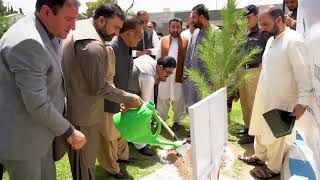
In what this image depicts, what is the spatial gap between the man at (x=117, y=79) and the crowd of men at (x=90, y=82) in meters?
0.01

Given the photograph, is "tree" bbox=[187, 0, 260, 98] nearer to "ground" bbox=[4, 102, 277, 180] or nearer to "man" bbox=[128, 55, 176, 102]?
"man" bbox=[128, 55, 176, 102]

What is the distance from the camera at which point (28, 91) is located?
2.11 metres

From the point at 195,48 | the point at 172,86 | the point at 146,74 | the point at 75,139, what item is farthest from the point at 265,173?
the point at 75,139

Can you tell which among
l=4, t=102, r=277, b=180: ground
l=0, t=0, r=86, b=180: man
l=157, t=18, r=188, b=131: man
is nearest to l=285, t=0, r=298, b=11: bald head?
l=157, t=18, r=188, b=131: man

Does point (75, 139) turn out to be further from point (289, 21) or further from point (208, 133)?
point (289, 21)

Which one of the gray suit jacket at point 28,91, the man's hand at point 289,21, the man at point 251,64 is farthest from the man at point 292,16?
the gray suit jacket at point 28,91

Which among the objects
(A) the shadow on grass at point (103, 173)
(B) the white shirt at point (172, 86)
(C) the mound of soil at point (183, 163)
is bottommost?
(C) the mound of soil at point (183, 163)

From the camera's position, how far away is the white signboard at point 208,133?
2.30 meters

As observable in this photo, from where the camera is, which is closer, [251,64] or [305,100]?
[305,100]

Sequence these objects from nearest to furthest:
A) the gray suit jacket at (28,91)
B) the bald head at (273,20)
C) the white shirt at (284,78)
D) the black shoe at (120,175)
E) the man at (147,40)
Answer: the gray suit jacket at (28,91)
the white shirt at (284,78)
the bald head at (273,20)
the black shoe at (120,175)
the man at (147,40)

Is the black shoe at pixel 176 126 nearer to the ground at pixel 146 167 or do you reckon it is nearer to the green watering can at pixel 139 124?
the ground at pixel 146 167

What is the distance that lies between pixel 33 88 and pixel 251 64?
4060 mm

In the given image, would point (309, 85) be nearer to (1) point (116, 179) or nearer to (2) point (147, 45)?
(1) point (116, 179)

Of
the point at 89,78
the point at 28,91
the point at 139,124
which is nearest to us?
the point at 28,91
